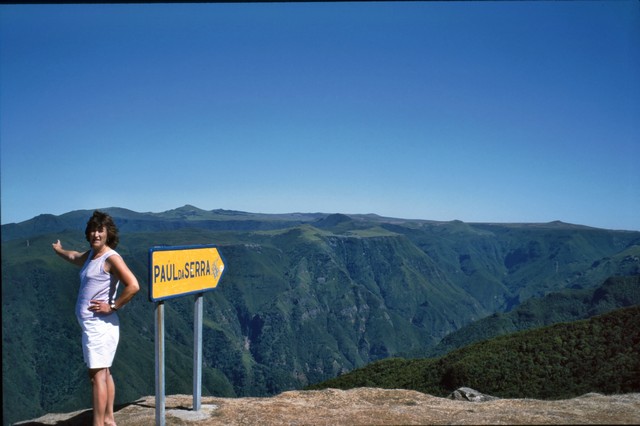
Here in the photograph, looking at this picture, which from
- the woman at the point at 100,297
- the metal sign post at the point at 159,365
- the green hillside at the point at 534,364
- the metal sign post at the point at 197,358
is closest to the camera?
the woman at the point at 100,297

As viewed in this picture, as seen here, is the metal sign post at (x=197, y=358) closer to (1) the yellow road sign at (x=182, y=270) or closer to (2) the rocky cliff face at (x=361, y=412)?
(2) the rocky cliff face at (x=361, y=412)

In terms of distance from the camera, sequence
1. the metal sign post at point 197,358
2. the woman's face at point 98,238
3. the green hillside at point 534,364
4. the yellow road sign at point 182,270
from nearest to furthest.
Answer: the woman's face at point 98,238
the yellow road sign at point 182,270
the metal sign post at point 197,358
the green hillside at point 534,364

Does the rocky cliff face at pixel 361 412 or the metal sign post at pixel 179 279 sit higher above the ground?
the metal sign post at pixel 179 279

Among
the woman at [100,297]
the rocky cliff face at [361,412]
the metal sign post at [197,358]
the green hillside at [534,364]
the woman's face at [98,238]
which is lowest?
the green hillside at [534,364]

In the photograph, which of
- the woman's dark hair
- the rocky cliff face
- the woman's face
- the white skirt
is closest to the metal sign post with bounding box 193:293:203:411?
the rocky cliff face

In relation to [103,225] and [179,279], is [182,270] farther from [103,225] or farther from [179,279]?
[103,225]

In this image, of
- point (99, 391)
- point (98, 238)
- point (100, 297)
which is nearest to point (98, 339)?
point (100, 297)

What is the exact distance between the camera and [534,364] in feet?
159

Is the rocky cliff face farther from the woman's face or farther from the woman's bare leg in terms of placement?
the woman's face

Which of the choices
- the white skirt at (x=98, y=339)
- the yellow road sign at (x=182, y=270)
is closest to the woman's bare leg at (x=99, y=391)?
the white skirt at (x=98, y=339)

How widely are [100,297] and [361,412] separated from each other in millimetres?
5904

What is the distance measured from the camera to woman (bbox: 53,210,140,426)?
8.26 meters

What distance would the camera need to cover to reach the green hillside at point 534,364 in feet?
130

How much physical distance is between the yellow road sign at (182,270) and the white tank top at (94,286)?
1106 millimetres
